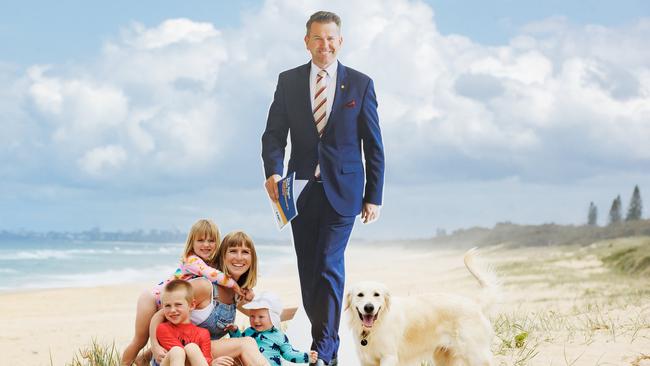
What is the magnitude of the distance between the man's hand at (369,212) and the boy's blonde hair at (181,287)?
142cm

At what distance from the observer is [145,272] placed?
64.8 feet

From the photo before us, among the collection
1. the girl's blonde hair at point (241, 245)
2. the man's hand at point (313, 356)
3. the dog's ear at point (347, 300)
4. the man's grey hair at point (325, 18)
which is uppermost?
the man's grey hair at point (325, 18)

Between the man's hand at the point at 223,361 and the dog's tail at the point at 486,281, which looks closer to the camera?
the man's hand at the point at 223,361

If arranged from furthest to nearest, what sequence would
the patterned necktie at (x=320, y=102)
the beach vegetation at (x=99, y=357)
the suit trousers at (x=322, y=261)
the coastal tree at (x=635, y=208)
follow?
1. the coastal tree at (x=635, y=208)
2. the beach vegetation at (x=99, y=357)
3. the patterned necktie at (x=320, y=102)
4. the suit trousers at (x=322, y=261)

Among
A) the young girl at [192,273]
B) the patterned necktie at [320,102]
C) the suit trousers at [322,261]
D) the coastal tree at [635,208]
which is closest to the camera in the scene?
the young girl at [192,273]

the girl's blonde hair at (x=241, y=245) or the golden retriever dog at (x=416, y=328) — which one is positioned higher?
the girl's blonde hair at (x=241, y=245)

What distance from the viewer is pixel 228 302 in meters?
4.42

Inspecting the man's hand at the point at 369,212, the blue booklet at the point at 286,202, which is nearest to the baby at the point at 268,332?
the blue booklet at the point at 286,202

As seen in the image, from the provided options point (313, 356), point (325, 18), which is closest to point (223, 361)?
point (313, 356)

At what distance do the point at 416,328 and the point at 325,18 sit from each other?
2.11m

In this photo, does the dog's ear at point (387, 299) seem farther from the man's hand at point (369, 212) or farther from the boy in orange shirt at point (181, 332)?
the boy in orange shirt at point (181, 332)

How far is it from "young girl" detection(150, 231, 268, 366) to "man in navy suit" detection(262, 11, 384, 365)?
54cm

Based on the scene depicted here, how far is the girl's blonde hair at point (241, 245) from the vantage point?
14.6ft

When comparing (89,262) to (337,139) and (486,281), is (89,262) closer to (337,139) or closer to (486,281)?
(337,139)
